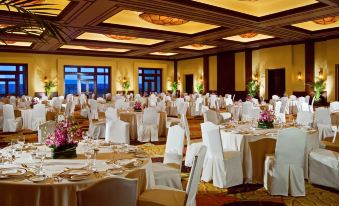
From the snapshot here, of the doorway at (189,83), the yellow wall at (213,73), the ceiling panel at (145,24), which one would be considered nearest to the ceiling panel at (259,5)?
the ceiling panel at (145,24)

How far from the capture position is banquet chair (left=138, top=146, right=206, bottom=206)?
103 inches

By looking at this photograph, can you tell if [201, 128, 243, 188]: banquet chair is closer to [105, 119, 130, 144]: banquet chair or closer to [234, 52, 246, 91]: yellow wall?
[105, 119, 130, 144]: banquet chair

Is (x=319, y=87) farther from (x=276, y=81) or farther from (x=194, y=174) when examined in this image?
(x=194, y=174)

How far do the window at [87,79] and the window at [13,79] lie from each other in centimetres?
245

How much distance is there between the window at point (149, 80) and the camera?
23311mm

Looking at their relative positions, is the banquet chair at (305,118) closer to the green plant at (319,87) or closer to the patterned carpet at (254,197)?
the patterned carpet at (254,197)

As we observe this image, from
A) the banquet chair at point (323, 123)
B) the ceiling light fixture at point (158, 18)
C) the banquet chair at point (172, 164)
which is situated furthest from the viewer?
the ceiling light fixture at point (158, 18)

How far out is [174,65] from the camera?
24.1 meters

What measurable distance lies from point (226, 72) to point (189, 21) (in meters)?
8.18

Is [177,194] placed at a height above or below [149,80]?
below

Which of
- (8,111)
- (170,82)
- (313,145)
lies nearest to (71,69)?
(170,82)

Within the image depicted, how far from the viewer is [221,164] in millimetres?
4562

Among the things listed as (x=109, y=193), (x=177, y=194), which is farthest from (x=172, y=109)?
(x=109, y=193)

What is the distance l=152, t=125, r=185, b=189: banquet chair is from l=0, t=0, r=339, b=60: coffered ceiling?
3.20m
